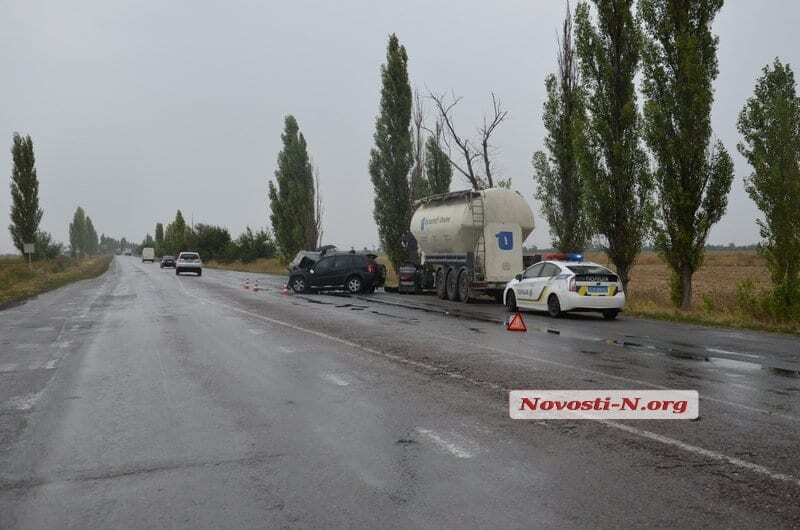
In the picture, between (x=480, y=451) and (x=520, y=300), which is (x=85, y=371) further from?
(x=520, y=300)

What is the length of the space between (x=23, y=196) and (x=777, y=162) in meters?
65.4

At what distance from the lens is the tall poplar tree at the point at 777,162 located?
20344 millimetres

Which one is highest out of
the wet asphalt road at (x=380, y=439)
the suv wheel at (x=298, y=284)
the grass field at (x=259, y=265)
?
the grass field at (x=259, y=265)

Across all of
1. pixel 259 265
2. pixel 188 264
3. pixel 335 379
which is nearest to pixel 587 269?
pixel 335 379

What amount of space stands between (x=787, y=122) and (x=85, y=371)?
21.7 meters

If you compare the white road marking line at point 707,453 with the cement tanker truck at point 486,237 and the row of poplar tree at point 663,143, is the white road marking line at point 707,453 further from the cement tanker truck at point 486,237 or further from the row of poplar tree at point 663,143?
the cement tanker truck at point 486,237

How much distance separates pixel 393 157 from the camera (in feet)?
134

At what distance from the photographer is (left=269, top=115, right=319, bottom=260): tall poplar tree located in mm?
58406

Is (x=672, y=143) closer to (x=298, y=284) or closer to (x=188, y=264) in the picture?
(x=298, y=284)

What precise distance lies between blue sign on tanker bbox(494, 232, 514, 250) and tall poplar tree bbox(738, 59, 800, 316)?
7.54m

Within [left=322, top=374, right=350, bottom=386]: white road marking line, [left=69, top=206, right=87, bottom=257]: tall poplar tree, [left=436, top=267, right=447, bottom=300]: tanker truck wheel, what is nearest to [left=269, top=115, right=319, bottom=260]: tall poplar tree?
[left=436, top=267, right=447, bottom=300]: tanker truck wheel

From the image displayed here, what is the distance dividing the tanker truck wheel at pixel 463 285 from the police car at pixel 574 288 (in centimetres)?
496

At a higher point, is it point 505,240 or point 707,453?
point 505,240

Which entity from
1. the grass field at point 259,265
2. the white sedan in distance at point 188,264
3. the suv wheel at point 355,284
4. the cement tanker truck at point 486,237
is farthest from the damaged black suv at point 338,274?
the grass field at point 259,265
